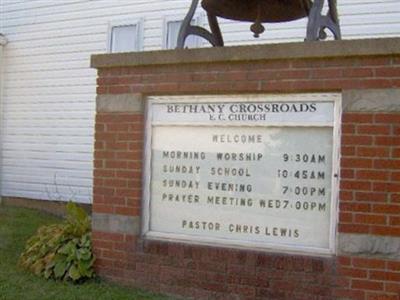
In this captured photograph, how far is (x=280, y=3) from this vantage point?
5262 mm

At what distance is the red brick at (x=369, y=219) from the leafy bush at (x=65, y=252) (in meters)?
2.39

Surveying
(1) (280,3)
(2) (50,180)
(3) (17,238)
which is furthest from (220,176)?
(2) (50,180)

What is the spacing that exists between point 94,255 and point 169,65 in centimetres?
184

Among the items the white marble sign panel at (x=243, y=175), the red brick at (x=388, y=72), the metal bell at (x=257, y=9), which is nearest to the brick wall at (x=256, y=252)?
the red brick at (x=388, y=72)

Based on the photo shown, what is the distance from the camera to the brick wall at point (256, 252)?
4039 mm

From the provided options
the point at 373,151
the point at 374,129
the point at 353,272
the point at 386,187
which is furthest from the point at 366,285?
the point at 374,129

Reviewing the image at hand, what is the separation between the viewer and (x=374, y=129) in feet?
13.4

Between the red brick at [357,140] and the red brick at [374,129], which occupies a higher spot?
the red brick at [374,129]

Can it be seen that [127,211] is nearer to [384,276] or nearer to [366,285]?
[366,285]

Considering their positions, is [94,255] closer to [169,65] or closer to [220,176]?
[220,176]

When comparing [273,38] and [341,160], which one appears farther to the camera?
[273,38]

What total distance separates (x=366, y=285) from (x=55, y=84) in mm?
7859

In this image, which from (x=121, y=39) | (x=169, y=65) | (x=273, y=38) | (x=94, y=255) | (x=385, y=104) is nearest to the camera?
(x=385, y=104)

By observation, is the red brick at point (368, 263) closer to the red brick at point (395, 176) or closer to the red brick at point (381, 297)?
the red brick at point (381, 297)
